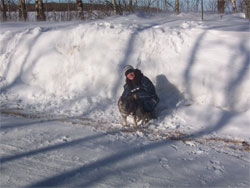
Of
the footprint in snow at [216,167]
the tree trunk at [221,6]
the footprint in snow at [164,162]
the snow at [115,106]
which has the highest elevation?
the tree trunk at [221,6]

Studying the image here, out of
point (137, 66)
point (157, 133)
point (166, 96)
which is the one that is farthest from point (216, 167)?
point (137, 66)

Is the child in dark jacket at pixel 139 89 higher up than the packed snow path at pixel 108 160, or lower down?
higher up

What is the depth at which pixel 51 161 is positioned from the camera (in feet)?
10.9

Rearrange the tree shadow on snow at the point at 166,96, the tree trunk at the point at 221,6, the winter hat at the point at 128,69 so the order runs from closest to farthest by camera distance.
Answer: the winter hat at the point at 128,69
the tree shadow on snow at the point at 166,96
the tree trunk at the point at 221,6

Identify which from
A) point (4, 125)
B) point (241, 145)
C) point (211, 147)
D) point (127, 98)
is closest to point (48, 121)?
point (4, 125)

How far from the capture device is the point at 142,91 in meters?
5.11

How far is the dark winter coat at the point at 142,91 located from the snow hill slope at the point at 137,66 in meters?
0.38

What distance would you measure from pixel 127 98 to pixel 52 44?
380cm

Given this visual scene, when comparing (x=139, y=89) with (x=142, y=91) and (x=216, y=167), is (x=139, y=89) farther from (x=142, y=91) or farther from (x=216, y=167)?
(x=216, y=167)

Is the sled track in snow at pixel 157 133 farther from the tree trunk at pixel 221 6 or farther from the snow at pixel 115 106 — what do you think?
the tree trunk at pixel 221 6

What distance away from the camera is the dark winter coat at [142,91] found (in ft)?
16.6

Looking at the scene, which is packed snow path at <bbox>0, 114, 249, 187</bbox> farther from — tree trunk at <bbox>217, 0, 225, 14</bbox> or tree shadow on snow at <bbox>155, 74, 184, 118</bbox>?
tree trunk at <bbox>217, 0, 225, 14</bbox>

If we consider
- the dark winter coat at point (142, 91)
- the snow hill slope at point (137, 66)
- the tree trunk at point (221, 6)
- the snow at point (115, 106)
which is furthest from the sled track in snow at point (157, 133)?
the tree trunk at point (221, 6)

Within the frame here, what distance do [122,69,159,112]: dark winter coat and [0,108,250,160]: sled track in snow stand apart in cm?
47
